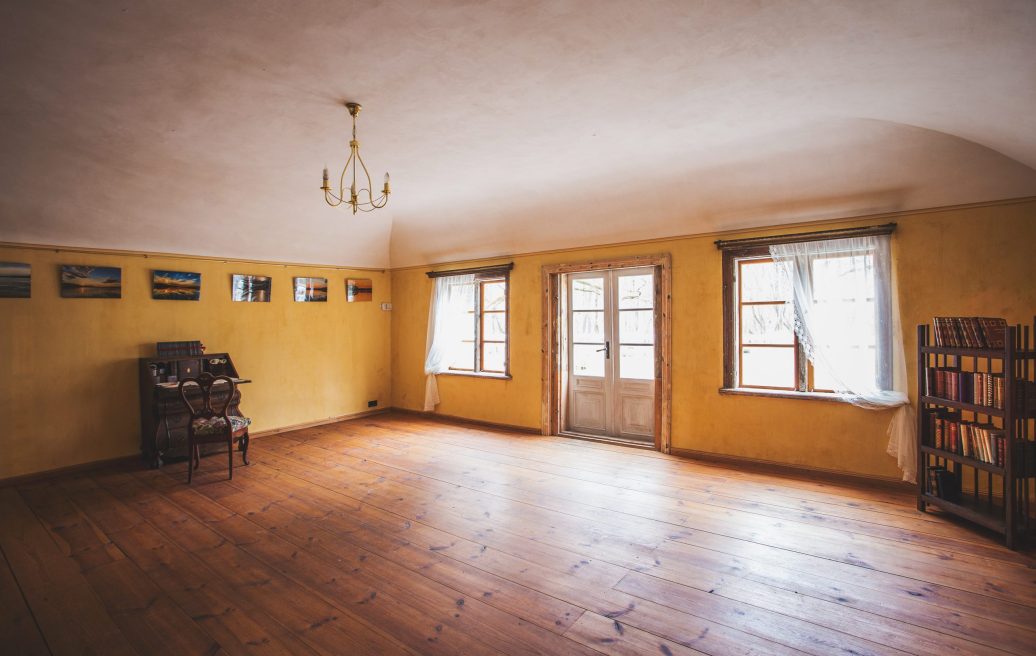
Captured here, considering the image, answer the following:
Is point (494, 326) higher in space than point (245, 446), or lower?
higher

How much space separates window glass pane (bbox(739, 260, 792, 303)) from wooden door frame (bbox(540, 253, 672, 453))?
0.73 meters

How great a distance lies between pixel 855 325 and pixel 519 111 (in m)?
3.41

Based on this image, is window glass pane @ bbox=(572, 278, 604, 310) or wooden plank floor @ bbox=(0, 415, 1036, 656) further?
window glass pane @ bbox=(572, 278, 604, 310)

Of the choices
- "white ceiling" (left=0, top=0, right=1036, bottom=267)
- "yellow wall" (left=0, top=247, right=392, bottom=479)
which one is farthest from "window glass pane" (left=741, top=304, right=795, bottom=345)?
"yellow wall" (left=0, top=247, right=392, bottom=479)

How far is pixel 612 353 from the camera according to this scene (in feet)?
19.0

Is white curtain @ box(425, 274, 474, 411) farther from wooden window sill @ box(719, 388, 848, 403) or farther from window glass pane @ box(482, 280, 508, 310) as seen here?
wooden window sill @ box(719, 388, 848, 403)

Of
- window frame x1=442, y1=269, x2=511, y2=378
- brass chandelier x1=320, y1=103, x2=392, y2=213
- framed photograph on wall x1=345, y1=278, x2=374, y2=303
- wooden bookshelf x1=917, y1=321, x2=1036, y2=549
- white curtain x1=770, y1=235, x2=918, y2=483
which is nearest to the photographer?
wooden bookshelf x1=917, y1=321, x2=1036, y2=549

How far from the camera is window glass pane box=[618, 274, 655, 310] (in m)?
5.50

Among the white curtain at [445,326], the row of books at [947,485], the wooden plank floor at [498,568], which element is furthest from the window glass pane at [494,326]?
the row of books at [947,485]

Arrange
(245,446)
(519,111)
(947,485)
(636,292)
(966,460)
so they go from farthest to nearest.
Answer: (636,292) < (245,446) < (947,485) < (519,111) < (966,460)

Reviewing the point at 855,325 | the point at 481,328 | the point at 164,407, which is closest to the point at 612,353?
the point at 481,328

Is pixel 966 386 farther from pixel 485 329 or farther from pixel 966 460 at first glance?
pixel 485 329

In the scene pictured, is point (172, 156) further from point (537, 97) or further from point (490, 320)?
point (490, 320)

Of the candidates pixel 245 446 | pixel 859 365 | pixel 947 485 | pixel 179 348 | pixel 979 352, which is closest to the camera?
pixel 979 352
